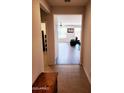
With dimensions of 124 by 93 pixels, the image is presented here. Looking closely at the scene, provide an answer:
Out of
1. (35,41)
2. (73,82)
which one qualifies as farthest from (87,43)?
(35,41)

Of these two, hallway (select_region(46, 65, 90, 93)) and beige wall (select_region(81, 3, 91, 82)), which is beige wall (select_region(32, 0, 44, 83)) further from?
beige wall (select_region(81, 3, 91, 82))

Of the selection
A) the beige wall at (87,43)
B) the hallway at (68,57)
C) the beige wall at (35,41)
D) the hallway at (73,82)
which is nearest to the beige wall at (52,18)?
the beige wall at (87,43)

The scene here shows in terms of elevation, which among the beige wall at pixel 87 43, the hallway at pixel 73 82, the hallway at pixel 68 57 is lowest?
the hallway at pixel 73 82

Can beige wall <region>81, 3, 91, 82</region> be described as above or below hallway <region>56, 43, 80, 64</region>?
above

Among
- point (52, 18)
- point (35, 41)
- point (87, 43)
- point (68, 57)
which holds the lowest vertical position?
point (68, 57)

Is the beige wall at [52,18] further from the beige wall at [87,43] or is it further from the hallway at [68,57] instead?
the hallway at [68,57]

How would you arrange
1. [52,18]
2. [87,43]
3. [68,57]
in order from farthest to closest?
[68,57] < [52,18] < [87,43]

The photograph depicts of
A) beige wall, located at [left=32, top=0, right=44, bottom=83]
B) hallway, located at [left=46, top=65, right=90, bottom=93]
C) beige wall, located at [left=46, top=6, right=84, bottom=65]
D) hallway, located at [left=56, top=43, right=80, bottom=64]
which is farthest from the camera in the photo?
hallway, located at [left=56, top=43, right=80, bottom=64]

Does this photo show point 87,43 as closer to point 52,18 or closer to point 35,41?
point 52,18

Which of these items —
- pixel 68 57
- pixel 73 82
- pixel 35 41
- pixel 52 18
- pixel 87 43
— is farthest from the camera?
pixel 68 57

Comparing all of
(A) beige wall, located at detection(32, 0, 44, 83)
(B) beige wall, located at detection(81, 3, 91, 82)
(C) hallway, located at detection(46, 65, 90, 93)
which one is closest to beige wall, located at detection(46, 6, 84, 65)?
(B) beige wall, located at detection(81, 3, 91, 82)

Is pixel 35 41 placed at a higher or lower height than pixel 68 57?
higher
